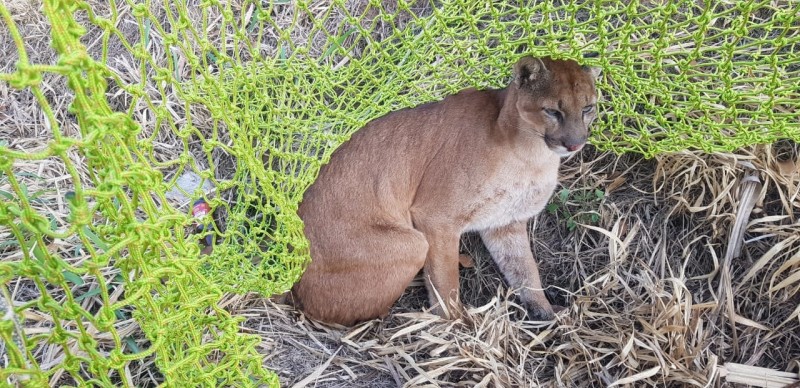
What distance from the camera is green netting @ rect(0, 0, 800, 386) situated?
1.60 metres

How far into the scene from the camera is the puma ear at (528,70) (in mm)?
3012

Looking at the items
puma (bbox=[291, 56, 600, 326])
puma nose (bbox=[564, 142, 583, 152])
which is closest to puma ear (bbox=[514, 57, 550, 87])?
puma (bbox=[291, 56, 600, 326])

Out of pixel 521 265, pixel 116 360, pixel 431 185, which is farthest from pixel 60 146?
pixel 521 265

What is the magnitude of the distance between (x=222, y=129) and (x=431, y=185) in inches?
56.0

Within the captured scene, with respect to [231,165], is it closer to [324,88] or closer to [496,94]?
[324,88]

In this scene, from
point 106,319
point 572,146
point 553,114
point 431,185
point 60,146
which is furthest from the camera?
point 431,185

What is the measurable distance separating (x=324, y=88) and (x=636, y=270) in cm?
202

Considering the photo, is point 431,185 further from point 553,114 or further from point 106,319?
point 106,319

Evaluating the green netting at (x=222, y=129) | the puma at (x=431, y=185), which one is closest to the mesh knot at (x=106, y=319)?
the green netting at (x=222, y=129)

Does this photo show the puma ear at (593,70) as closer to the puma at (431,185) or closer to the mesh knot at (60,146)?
the puma at (431,185)

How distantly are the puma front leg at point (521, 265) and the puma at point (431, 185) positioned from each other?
148 millimetres

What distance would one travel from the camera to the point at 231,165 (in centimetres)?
379

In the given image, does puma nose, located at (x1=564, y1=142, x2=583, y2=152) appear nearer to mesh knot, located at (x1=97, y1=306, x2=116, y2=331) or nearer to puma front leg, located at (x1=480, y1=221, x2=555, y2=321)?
puma front leg, located at (x1=480, y1=221, x2=555, y2=321)

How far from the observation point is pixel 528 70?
306cm
